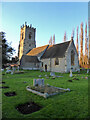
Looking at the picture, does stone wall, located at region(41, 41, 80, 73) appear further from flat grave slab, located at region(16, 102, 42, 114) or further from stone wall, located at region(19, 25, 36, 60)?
flat grave slab, located at region(16, 102, 42, 114)

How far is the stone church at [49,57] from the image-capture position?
2493cm

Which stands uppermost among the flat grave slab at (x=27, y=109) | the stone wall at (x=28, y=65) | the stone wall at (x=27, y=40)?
the stone wall at (x=27, y=40)

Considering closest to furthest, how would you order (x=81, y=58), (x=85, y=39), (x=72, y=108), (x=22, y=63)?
(x=72, y=108), (x=22, y=63), (x=81, y=58), (x=85, y=39)

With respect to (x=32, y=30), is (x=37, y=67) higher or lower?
lower

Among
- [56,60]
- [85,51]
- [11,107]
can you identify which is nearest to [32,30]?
[56,60]

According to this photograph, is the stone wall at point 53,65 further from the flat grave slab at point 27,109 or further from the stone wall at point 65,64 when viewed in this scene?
the flat grave slab at point 27,109

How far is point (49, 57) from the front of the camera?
94.9 ft

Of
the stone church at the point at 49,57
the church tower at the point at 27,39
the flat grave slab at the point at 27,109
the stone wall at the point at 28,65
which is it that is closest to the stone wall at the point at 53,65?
the stone church at the point at 49,57

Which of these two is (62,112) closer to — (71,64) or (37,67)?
(71,64)

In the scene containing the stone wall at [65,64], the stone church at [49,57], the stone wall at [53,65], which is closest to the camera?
the stone wall at [65,64]

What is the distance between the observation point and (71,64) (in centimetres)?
2548

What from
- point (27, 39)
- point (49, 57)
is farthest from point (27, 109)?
point (27, 39)

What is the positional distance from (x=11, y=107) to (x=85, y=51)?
1690 inches

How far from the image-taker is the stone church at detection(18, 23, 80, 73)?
81.8ft
